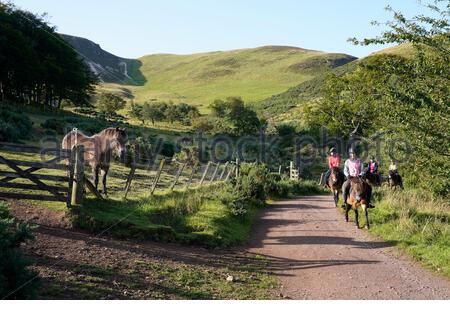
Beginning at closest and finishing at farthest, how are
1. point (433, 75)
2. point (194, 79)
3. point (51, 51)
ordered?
point (433, 75), point (51, 51), point (194, 79)

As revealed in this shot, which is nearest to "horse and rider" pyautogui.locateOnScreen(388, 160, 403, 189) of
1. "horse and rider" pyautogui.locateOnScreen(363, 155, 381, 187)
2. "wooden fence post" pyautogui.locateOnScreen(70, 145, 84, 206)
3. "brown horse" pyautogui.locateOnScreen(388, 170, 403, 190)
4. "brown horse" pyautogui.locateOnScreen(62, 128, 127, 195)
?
"brown horse" pyautogui.locateOnScreen(388, 170, 403, 190)

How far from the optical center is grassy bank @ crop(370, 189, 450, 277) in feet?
32.4

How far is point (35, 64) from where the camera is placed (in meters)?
46.8

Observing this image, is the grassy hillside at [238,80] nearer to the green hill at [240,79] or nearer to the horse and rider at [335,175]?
the green hill at [240,79]

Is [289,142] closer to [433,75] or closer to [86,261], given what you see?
[433,75]

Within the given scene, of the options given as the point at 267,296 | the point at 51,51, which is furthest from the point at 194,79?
the point at 267,296

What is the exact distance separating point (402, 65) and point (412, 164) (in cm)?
318

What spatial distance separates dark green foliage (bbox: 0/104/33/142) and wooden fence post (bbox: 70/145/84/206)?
15.2m

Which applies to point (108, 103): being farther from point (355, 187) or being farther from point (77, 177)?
point (77, 177)

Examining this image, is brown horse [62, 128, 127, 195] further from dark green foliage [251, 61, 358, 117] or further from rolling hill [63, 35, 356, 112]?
rolling hill [63, 35, 356, 112]

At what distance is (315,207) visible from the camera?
1919 cm

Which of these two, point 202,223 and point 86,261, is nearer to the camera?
point 86,261

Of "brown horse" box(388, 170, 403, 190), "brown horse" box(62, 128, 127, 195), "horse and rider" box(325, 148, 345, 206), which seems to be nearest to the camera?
"brown horse" box(62, 128, 127, 195)

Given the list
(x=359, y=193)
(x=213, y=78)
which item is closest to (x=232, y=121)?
(x=359, y=193)
